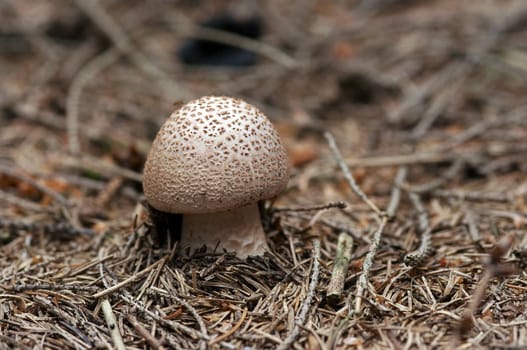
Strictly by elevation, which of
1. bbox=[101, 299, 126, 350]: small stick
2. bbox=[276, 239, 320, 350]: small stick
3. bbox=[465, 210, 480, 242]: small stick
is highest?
bbox=[276, 239, 320, 350]: small stick

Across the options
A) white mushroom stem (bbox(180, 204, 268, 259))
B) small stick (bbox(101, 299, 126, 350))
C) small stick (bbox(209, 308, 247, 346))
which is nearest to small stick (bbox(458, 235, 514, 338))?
small stick (bbox(209, 308, 247, 346))

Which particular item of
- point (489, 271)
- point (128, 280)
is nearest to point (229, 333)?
point (128, 280)

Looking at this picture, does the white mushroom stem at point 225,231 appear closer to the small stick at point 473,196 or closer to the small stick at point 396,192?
the small stick at point 396,192

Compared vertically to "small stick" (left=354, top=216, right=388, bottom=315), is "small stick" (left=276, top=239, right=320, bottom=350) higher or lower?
lower

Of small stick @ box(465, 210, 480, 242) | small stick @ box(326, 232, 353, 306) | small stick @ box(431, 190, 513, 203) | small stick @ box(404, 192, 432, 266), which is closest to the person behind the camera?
small stick @ box(326, 232, 353, 306)

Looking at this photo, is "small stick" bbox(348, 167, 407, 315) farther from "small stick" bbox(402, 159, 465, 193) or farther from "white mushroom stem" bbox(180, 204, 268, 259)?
"white mushroom stem" bbox(180, 204, 268, 259)

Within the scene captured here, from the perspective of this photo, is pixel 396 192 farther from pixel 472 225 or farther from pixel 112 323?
pixel 112 323

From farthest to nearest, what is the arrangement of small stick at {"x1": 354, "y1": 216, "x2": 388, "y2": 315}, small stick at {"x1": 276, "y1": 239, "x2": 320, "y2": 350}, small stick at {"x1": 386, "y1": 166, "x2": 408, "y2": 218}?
1. small stick at {"x1": 386, "y1": 166, "x2": 408, "y2": 218}
2. small stick at {"x1": 354, "y1": 216, "x2": 388, "y2": 315}
3. small stick at {"x1": 276, "y1": 239, "x2": 320, "y2": 350}
